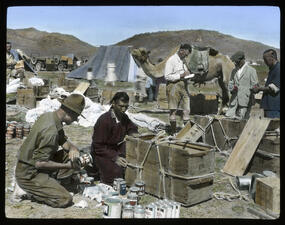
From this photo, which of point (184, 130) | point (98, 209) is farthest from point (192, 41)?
point (98, 209)

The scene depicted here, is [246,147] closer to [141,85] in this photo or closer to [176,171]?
[176,171]

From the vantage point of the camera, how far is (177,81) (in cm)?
843

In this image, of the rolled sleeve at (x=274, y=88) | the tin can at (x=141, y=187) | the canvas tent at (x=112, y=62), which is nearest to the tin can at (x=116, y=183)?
the tin can at (x=141, y=187)

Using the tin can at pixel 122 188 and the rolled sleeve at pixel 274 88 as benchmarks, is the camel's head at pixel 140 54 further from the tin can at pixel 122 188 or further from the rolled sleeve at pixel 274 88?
the tin can at pixel 122 188

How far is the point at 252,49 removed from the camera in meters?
41.3

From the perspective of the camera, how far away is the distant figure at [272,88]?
5832 millimetres

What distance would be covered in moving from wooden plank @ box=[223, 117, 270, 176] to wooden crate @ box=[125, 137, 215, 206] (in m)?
1.18

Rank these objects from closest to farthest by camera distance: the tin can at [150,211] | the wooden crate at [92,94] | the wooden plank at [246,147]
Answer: the tin can at [150,211], the wooden plank at [246,147], the wooden crate at [92,94]

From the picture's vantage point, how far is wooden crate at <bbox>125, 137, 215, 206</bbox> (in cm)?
442

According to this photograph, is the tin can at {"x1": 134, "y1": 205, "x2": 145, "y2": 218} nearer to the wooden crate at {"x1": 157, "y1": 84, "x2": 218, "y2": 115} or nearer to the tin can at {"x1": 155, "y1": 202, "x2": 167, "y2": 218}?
the tin can at {"x1": 155, "y1": 202, "x2": 167, "y2": 218}

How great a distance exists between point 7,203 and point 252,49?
133ft

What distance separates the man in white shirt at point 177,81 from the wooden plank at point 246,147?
2.62 m

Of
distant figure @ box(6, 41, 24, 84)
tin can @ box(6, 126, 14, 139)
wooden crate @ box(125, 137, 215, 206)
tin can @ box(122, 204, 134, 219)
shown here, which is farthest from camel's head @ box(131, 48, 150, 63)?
tin can @ box(122, 204, 134, 219)

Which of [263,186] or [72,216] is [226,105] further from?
[72,216]
